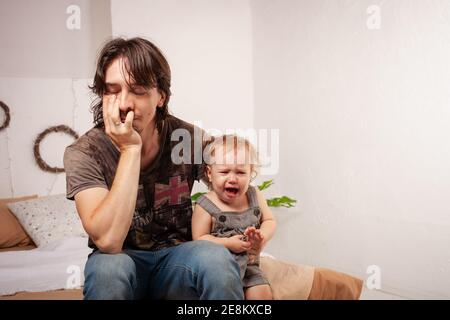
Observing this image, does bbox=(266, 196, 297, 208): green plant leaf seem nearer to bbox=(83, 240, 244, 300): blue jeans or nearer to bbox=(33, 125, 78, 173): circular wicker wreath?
bbox=(33, 125, 78, 173): circular wicker wreath

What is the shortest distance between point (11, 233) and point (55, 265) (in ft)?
2.52

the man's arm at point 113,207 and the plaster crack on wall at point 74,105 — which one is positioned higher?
the plaster crack on wall at point 74,105

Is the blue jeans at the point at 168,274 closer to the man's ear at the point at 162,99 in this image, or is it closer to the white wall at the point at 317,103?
the man's ear at the point at 162,99

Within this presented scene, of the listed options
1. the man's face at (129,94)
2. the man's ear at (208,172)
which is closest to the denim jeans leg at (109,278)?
the man's face at (129,94)

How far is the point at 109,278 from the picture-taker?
42.7 inches

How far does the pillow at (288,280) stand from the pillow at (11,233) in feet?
5.41

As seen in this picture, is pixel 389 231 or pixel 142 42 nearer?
pixel 142 42

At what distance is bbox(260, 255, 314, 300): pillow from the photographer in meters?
1.49

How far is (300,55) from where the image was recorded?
331cm

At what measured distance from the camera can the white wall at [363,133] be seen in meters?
2.49

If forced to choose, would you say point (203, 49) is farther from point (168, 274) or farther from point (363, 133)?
point (168, 274)
